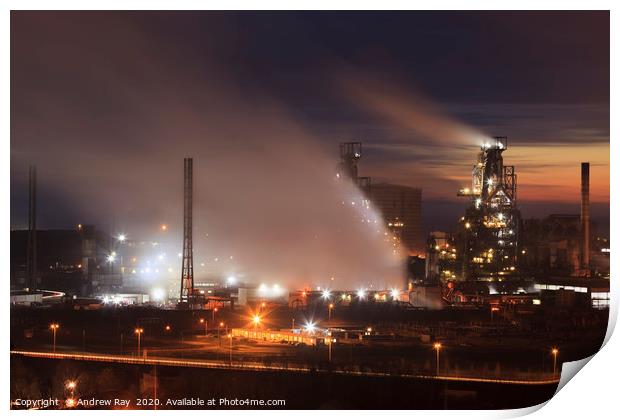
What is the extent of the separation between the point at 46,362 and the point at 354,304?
331 inches

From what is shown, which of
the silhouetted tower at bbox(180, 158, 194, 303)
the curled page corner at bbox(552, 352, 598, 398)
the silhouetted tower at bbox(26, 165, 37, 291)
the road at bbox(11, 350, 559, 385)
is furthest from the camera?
the silhouetted tower at bbox(180, 158, 194, 303)

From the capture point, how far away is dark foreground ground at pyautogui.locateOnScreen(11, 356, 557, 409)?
850 centimetres

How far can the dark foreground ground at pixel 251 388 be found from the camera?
850cm

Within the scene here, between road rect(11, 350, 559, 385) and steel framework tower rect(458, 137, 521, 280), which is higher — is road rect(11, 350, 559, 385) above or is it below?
below

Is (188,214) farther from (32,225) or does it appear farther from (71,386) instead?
(71,386)

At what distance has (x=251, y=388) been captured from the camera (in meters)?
9.46

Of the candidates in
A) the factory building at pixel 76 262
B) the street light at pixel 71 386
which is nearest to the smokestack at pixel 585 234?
the street light at pixel 71 386

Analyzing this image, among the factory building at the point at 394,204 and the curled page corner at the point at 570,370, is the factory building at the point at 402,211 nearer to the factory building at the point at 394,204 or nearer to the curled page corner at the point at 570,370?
the factory building at the point at 394,204

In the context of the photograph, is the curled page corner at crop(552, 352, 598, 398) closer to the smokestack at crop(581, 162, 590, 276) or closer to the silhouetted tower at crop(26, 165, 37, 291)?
the silhouetted tower at crop(26, 165, 37, 291)

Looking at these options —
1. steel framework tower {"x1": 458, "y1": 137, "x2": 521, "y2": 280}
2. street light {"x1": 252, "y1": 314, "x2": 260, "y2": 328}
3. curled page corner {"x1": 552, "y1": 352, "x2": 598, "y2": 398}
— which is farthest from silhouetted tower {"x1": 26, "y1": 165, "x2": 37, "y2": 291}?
steel framework tower {"x1": 458, "y1": 137, "x2": 521, "y2": 280}

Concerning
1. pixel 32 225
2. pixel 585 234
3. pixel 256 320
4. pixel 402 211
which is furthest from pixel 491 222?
pixel 32 225

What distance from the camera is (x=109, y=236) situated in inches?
938

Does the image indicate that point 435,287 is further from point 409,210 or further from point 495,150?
point 409,210
